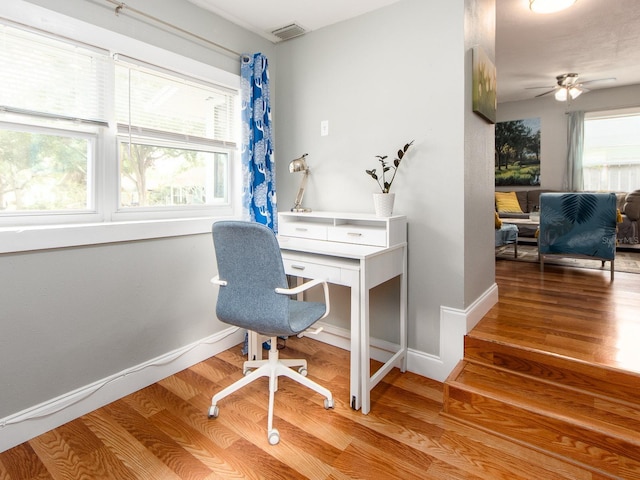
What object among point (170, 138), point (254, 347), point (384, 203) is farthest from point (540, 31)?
point (254, 347)

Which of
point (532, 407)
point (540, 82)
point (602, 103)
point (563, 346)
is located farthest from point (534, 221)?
point (532, 407)

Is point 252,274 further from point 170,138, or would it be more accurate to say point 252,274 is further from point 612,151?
point 612,151

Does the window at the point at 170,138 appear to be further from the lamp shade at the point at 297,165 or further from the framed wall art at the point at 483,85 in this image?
the framed wall art at the point at 483,85

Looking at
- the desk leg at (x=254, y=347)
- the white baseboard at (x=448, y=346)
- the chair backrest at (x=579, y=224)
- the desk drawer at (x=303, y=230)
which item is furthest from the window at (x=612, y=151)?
the desk leg at (x=254, y=347)

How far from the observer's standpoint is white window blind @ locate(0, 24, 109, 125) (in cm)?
168

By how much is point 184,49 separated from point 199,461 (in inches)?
90.5

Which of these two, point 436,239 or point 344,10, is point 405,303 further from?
point 344,10

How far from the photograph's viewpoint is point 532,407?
173cm

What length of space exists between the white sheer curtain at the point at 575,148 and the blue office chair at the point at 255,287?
6.16 metres

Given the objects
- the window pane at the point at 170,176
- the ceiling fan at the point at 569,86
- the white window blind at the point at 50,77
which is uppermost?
the ceiling fan at the point at 569,86

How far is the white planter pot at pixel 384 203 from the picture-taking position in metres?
2.20

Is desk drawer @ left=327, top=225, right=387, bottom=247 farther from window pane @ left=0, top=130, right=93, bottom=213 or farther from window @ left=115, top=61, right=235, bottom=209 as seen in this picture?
window pane @ left=0, top=130, right=93, bottom=213

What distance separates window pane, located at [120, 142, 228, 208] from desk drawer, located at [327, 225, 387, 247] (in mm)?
964

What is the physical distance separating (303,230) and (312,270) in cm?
46
